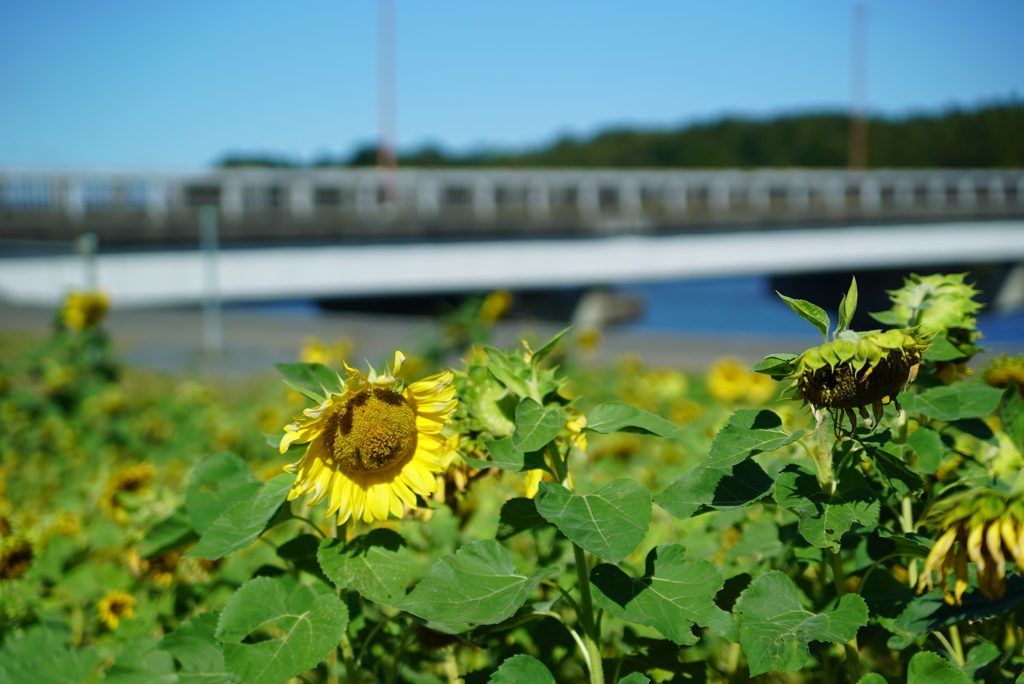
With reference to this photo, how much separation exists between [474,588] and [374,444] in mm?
238

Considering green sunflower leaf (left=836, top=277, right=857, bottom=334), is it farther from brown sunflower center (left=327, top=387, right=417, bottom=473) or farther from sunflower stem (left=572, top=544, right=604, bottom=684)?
brown sunflower center (left=327, top=387, right=417, bottom=473)

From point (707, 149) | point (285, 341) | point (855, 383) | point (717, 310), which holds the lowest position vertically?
point (717, 310)

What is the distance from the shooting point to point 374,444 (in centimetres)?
116

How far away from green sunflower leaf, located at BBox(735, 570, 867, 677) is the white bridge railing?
47.1ft

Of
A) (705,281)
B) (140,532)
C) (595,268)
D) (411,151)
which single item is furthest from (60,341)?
(411,151)

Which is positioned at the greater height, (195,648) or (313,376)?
(313,376)

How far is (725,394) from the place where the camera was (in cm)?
398

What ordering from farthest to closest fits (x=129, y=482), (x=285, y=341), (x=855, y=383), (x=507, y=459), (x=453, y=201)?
(x=453, y=201) < (x=285, y=341) < (x=129, y=482) < (x=507, y=459) < (x=855, y=383)

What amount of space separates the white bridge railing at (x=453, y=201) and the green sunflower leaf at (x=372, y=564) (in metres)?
14.5

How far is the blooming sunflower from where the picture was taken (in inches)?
45.6

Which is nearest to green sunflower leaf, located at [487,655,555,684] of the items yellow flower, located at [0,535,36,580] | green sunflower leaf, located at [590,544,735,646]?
green sunflower leaf, located at [590,544,735,646]

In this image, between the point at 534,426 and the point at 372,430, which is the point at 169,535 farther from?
the point at 534,426

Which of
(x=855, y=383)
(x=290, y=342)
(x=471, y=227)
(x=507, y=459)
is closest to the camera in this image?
(x=855, y=383)

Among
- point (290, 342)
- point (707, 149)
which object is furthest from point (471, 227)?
point (707, 149)
